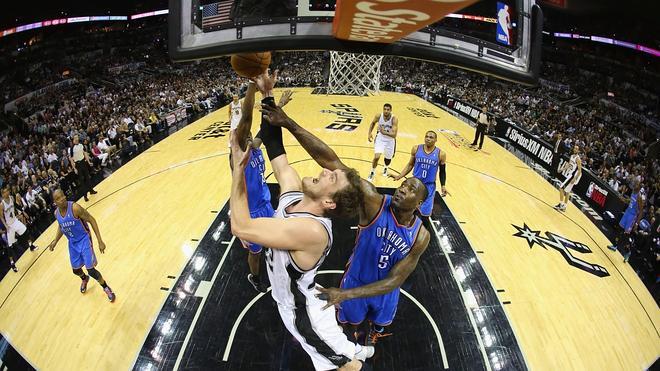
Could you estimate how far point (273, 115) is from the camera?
3123 mm

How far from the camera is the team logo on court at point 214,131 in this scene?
13530mm

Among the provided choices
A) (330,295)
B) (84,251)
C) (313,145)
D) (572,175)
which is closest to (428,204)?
(313,145)

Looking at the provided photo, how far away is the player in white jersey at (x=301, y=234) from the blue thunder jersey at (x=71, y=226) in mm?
3217

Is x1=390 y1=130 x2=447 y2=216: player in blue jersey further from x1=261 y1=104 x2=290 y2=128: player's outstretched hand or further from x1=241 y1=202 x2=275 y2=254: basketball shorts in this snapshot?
x1=261 y1=104 x2=290 y2=128: player's outstretched hand

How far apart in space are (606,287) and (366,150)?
715cm

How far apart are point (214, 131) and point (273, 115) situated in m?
11.7

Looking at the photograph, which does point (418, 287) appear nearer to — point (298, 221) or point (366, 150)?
point (298, 221)

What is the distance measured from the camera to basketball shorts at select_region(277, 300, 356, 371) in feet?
10.1

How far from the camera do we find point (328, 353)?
10.6 ft

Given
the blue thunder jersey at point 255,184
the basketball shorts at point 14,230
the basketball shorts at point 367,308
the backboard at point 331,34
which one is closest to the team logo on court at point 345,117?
the blue thunder jersey at point 255,184

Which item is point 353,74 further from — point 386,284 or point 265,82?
point 386,284

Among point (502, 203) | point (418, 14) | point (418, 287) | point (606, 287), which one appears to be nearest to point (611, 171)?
point (502, 203)

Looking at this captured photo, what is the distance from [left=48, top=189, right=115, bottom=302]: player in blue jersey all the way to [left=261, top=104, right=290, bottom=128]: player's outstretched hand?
10.5 ft

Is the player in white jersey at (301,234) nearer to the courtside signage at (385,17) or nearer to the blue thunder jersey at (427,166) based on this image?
the courtside signage at (385,17)
